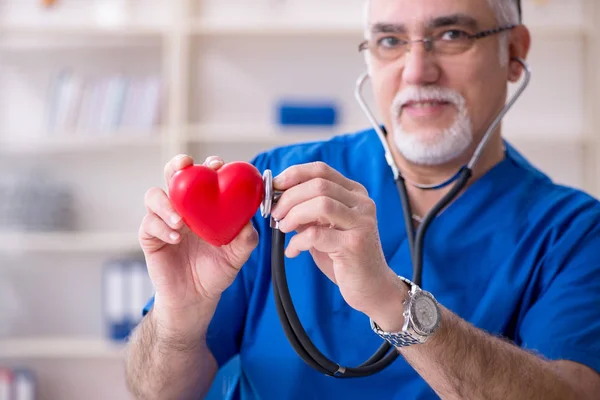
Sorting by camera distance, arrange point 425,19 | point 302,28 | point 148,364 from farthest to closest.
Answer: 1. point 302,28
2. point 425,19
3. point 148,364

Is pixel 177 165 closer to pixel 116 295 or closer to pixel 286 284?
pixel 286 284

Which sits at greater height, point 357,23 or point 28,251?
point 357,23

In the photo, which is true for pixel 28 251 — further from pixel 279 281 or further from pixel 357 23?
pixel 279 281

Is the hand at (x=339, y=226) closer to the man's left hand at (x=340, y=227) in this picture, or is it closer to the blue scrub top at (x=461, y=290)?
the man's left hand at (x=340, y=227)

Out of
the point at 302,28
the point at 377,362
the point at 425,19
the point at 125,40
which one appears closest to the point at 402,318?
the point at 377,362

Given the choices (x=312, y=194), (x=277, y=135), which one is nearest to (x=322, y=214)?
(x=312, y=194)

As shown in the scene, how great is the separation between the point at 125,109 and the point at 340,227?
2.50 meters

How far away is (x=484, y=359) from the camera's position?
0.90 metres

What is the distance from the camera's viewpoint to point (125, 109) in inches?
124

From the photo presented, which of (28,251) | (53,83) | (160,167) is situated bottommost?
(28,251)

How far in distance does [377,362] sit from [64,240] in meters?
2.41

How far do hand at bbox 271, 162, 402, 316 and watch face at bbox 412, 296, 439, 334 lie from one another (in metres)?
0.03

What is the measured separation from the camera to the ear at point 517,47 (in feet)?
4.37

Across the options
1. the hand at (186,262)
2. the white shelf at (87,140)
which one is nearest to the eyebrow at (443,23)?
the hand at (186,262)
